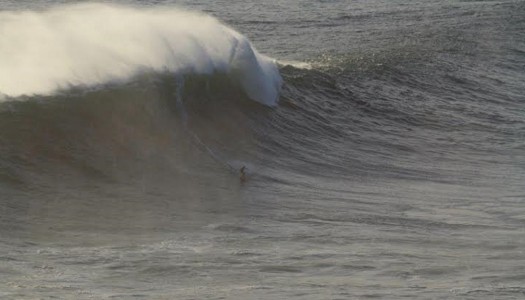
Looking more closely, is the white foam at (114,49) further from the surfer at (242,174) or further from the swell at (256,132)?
the surfer at (242,174)

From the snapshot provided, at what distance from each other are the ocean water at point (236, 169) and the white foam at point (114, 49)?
0.13 feet

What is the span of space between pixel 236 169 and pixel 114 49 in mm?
3546

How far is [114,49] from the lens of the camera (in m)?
15.2

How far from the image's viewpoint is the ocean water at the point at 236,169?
764cm

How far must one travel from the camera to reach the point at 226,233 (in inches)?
354

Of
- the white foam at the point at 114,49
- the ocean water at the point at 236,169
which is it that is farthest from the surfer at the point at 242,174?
the white foam at the point at 114,49

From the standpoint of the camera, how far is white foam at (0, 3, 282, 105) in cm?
1379

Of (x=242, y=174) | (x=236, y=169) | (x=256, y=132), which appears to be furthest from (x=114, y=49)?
(x=242, y=174)

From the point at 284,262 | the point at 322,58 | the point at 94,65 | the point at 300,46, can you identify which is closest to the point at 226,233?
the point at 284,262

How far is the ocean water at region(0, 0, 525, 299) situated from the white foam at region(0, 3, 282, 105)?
0.04 m

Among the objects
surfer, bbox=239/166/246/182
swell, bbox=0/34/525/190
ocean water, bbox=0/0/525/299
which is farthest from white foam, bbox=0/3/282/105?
surfer, bbox=239/166/246/182

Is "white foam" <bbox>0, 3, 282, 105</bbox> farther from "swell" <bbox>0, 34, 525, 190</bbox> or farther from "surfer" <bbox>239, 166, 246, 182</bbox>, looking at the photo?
"surfer" <bbox>239, 166, 246, 182</bbox>

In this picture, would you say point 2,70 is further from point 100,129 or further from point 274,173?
point 274,173

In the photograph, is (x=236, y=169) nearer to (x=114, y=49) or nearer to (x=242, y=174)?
(x=242, y=174)
